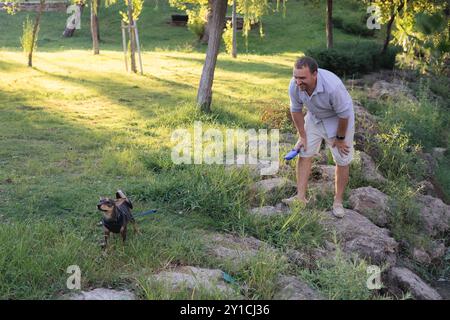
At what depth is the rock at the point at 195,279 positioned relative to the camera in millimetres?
4301

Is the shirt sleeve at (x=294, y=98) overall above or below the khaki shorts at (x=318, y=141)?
above

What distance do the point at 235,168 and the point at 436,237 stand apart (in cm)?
271

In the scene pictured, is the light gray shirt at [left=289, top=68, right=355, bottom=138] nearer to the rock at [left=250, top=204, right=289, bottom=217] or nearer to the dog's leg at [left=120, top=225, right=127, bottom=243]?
the rock at [left=250, top=204, right=289, bottom=217]

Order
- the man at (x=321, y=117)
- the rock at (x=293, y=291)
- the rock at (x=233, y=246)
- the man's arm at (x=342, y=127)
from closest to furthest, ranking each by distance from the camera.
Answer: the rock at (x=293, y=291)
the rock at (x=233, y=246)
the man at (x=321, y=117)
the man's arm at (x=342, y=127)

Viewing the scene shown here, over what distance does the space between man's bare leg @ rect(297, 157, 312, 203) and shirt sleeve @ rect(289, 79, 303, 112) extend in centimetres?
59

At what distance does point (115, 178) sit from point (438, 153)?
20.9 ft

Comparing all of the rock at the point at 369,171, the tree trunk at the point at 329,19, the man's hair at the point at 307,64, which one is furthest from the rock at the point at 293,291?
the tree trunk at the point at 329,19

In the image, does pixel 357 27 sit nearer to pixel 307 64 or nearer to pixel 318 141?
pixel 318 141

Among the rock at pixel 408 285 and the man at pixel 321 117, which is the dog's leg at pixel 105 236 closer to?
the man at pixel 321 117

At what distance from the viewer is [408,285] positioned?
527 cm

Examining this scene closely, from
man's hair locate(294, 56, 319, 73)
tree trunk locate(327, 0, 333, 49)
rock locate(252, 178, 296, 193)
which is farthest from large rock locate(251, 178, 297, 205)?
tree trunk locate(327, 0, 333, 49)
